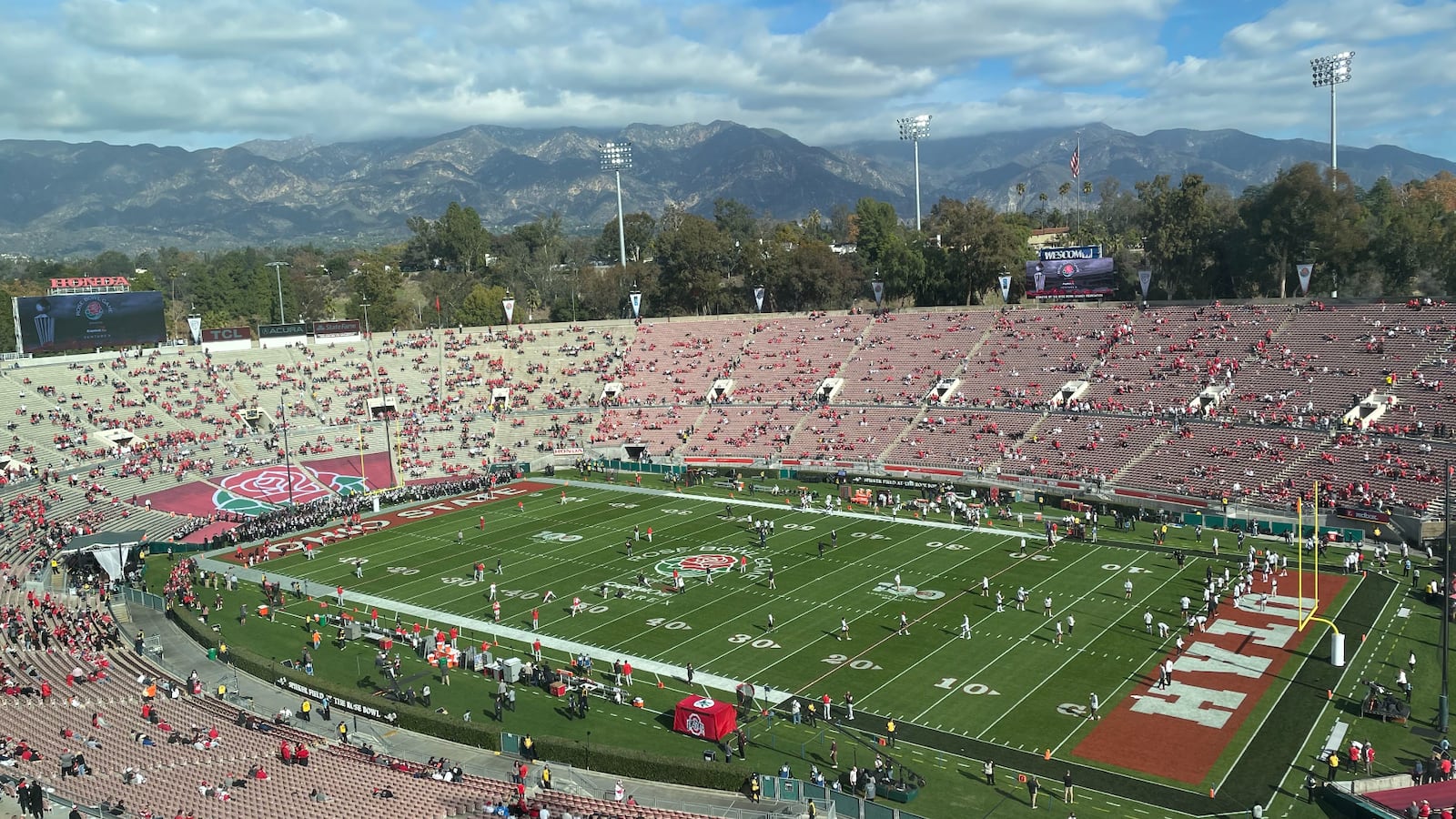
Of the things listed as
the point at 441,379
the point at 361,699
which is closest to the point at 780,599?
the point at 361,699

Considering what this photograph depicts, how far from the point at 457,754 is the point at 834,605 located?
49.3 ft

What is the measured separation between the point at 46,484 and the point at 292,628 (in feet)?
89.6

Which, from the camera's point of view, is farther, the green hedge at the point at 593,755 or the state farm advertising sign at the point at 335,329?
the state farm advertising sign at the point at 335,329

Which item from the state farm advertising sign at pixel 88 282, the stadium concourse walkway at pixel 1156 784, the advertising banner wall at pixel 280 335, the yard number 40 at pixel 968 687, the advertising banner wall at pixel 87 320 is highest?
the state farm advertising sign at pixel 88 282

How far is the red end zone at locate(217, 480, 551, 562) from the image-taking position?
4806 cm

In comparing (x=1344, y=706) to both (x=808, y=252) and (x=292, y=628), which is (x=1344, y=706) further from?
(x=808, y=252)

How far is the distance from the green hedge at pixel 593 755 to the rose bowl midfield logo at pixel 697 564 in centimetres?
1448

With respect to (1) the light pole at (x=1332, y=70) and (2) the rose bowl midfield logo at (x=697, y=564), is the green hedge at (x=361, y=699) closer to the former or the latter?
(2) the rose bowl midfield logo at (x=697, y=564)

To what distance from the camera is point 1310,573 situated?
39250 mm

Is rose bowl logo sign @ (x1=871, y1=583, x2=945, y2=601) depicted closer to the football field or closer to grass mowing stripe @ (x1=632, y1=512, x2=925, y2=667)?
the football field

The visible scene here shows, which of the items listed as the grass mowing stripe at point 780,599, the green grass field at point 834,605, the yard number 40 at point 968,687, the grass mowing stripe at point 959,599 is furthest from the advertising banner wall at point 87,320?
the yard number 40 at point 968,687

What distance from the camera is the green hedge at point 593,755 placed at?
2448 centimetres

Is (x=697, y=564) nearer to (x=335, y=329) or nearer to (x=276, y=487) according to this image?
(x=276, y=487)

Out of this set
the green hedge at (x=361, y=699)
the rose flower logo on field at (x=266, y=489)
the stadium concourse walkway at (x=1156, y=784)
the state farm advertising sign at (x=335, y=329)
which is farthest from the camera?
the state farm advertising sign at (x=335, y=329)
